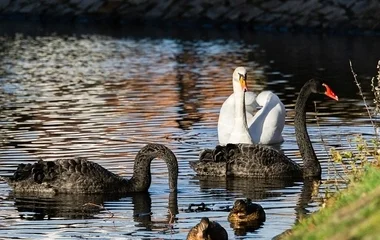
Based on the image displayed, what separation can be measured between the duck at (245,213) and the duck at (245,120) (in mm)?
5395

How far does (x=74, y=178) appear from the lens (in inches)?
584

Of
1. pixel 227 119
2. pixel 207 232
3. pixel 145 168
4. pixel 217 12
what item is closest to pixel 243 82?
pixel 227 119

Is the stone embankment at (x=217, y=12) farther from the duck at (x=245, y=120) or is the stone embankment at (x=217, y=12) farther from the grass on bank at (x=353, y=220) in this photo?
the grass on bank at (x=353, y=220)

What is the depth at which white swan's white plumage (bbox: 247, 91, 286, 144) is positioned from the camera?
1875 cm

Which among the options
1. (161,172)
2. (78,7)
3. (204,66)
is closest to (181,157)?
(161,172)

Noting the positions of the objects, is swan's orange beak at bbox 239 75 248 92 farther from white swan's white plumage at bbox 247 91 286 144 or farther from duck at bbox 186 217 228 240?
duck at bbox 186 217 228 240

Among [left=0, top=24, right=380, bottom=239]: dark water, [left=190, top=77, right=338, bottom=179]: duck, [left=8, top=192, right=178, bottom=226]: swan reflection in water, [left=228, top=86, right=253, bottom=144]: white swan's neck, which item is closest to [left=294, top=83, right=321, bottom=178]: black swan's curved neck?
[left=190, top=77, right=338, bottom=179]: duck

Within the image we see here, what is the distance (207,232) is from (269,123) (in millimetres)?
7776

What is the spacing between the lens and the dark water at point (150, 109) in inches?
524

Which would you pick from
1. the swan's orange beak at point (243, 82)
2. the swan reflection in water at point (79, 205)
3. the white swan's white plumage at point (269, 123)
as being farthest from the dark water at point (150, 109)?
the swan's orange beak at point (243, 82)

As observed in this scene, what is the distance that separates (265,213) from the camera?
43.1 feet

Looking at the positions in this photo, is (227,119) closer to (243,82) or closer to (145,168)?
(243,82)

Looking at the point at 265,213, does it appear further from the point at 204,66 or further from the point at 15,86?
the point at 204,66

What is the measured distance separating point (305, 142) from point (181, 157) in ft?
5.87
